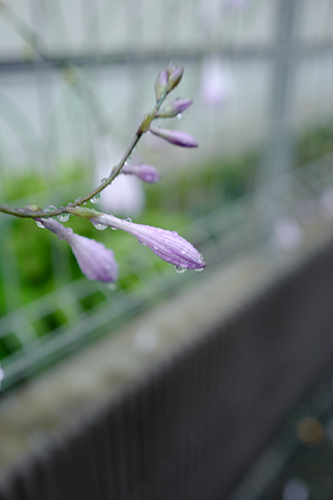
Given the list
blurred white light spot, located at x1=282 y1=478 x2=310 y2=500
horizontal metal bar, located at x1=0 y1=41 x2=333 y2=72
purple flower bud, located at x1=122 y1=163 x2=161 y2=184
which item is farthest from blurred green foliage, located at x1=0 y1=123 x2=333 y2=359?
blurred white light spot, located at x1=282 y1=478 x2=310 y2=500

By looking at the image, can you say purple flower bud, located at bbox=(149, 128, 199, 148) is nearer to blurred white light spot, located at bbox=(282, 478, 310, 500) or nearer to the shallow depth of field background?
the shallow depth of field background

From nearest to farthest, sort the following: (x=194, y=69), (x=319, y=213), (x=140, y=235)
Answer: (x=140, y=235)
(x=194, y=69)
(x=319, y=213)

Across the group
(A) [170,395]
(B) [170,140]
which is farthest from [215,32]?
(B) [170,140]

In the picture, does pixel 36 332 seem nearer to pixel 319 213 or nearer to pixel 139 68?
pixel 139 68

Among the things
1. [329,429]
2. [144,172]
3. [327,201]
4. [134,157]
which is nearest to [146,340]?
[134,157]

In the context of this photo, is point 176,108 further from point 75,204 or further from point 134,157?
point 134,157

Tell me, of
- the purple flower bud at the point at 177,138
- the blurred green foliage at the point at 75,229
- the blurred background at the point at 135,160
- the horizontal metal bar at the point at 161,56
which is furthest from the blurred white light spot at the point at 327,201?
the purple flower bud at the point at 177,138
